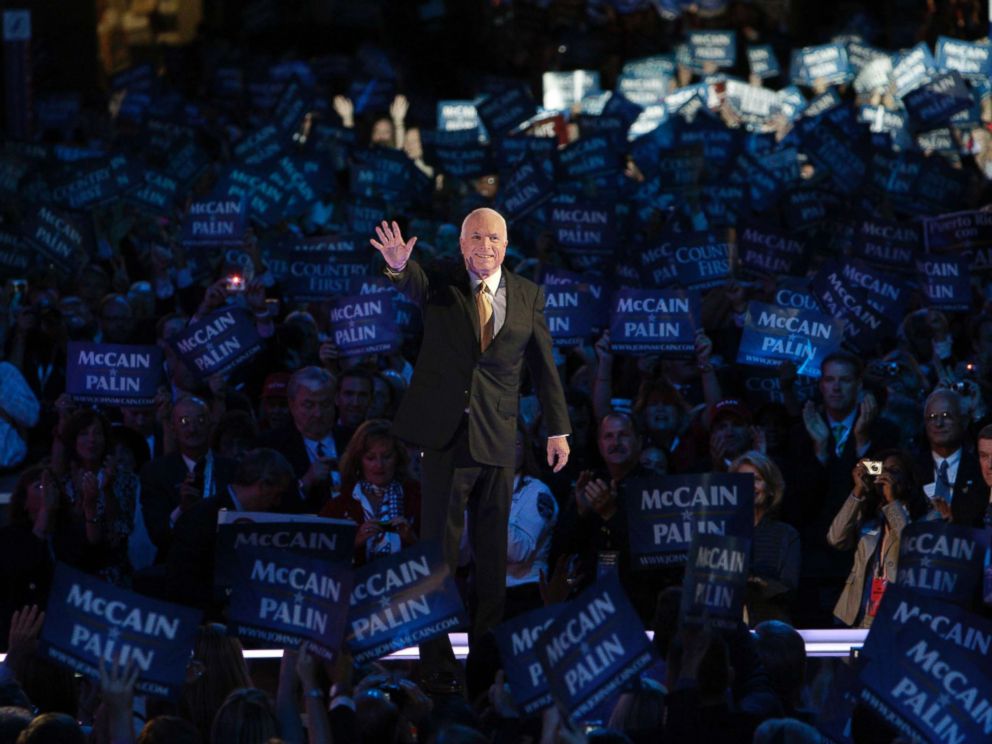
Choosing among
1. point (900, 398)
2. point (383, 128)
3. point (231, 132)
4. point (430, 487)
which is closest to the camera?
point (430, 487)

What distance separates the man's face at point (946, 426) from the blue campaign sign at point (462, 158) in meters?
8.95

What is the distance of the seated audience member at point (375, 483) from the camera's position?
8.42m

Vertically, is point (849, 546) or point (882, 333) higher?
point (882, 333)

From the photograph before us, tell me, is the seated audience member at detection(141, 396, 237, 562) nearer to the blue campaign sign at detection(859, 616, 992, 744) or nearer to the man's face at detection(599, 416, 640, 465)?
the man's face at detection(599, 416, 640, 465)

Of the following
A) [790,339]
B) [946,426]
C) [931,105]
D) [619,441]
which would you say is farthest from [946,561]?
[931,105]

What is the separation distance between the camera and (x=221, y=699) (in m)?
6.35

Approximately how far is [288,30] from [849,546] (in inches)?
820

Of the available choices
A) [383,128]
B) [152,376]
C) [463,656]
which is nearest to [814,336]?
[152,376]

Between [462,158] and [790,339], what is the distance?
7.11 meters

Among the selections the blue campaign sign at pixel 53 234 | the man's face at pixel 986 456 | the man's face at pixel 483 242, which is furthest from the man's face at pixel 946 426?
the blue campaign sign at pixel 53 234

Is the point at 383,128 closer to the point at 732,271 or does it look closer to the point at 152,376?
the point at 732,271

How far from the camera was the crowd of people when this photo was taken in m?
6.34

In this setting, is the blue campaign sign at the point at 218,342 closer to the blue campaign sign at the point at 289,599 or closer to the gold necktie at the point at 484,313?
the gold necktie at the point at 484,313

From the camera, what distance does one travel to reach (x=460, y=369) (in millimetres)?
6969
